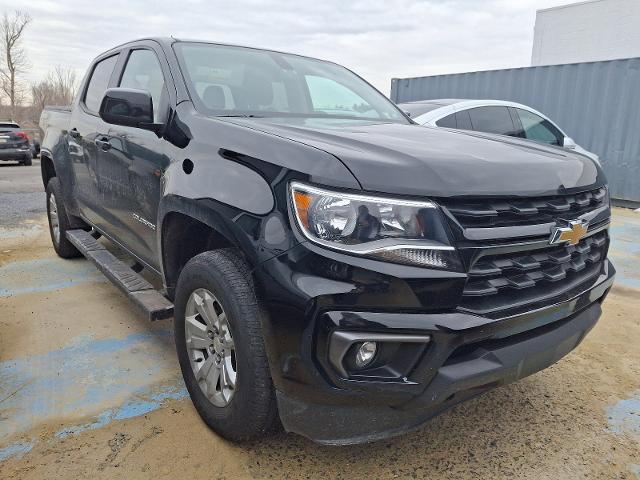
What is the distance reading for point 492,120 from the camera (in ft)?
20.3

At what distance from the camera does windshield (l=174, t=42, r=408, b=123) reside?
2.65m

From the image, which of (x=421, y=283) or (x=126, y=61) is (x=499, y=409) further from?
(x=126, y=61)

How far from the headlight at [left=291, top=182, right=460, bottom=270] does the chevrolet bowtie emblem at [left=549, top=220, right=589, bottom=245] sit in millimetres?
517

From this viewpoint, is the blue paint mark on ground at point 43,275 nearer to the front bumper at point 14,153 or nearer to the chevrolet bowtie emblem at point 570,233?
the chevrolet bowtie emblem at point 570,233

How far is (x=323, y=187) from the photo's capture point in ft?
5.51

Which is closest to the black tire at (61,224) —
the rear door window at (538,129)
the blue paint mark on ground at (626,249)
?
the blue paint mark on ground at (626,249)

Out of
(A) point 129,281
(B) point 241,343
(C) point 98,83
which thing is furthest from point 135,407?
(C) point 98,83

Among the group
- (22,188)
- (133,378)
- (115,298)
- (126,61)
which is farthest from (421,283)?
(22,188)

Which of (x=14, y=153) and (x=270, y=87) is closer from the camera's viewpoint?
(x=270, y=87)

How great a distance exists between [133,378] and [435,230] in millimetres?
1947

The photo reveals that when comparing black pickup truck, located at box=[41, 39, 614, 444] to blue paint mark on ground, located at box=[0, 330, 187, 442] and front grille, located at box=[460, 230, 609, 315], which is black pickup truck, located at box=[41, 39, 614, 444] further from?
blue paint mark on ground, located at box=[0, 330, 187, 442]

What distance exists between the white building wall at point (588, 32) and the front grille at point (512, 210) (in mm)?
21943

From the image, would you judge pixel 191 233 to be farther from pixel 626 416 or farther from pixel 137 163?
pixel 626 416

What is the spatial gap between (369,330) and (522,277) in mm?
640
